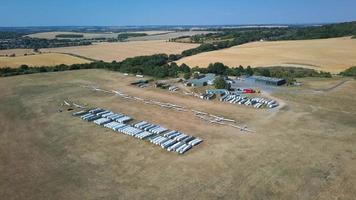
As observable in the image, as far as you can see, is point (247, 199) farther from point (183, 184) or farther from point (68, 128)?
point (68, 128)

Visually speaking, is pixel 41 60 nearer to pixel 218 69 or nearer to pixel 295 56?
pixel 218 69

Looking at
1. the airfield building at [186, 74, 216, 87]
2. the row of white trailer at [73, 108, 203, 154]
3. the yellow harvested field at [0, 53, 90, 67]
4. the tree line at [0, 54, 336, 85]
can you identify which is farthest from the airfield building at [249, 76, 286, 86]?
the yellow harvested field at [0, 53, 90, 67]

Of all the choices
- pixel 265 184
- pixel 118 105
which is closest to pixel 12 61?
pixel 118 105

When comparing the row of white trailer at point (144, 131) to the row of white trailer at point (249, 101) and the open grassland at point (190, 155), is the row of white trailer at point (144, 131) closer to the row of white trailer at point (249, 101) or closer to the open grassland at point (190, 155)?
the open grassland at point (190, 155)

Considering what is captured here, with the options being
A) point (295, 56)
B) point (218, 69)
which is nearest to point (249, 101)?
point (218, 69)

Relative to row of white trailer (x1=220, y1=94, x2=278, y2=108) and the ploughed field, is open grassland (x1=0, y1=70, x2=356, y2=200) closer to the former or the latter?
row of white trailer (x1=220, y1=94, x2=278, y2=108)
